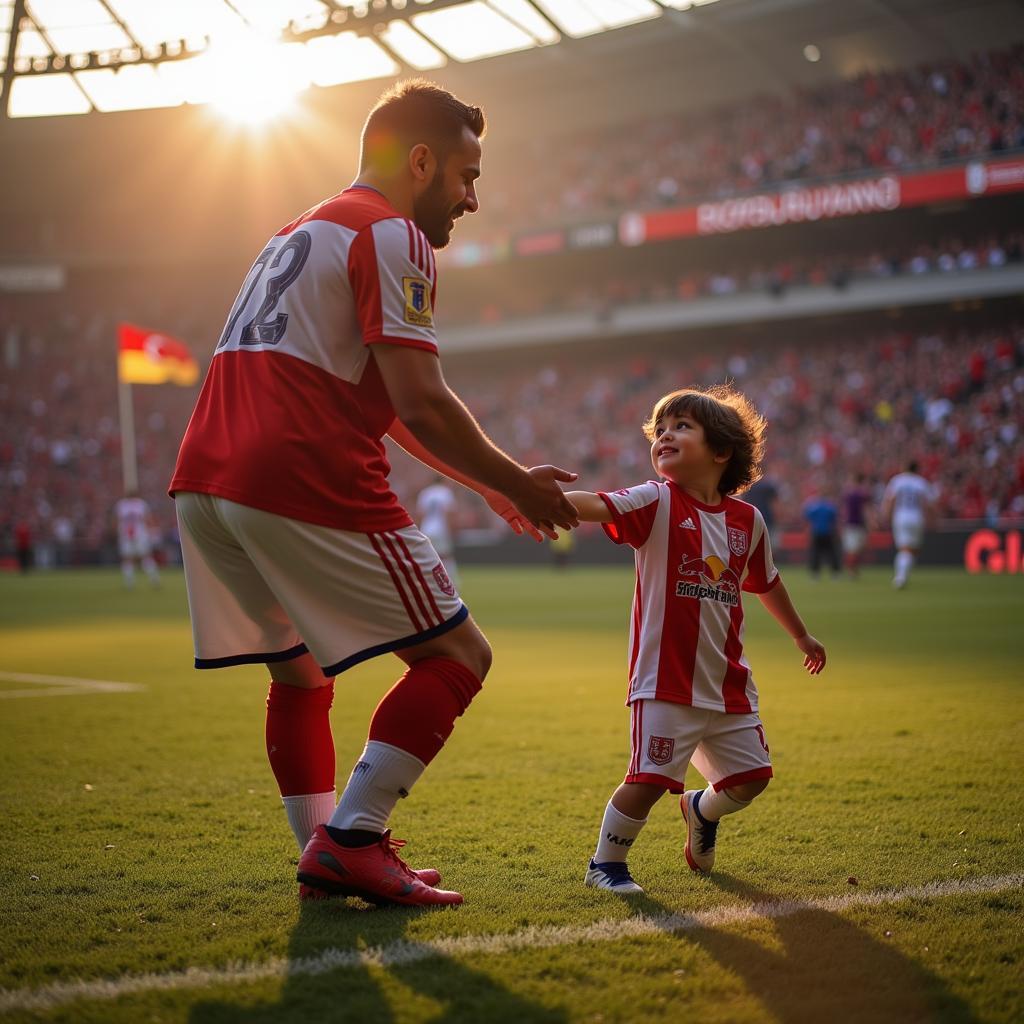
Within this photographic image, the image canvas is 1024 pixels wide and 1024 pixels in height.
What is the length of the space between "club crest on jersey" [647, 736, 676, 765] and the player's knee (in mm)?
243

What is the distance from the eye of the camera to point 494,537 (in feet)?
115

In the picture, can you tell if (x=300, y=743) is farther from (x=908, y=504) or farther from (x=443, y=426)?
(x=908, y=504)

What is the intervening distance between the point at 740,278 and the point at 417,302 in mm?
37041

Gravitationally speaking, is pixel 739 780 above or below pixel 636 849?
above

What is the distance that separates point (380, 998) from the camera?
248 cm

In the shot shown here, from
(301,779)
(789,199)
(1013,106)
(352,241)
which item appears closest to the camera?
(352,241)

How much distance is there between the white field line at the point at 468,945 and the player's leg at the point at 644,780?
0.34m

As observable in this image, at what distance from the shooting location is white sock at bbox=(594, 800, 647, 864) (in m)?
3.43

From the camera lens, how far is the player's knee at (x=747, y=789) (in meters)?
3.52

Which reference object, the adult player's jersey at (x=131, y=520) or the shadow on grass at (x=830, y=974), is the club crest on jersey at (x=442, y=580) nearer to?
the shadow on grass at (x=830, y=974)

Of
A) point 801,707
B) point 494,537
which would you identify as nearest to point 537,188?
point 494,537

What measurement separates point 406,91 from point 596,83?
38.5m

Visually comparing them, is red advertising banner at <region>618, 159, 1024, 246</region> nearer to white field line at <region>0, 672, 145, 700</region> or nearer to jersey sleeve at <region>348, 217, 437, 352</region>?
white field line at <region>0, 672, 145, 700</region>

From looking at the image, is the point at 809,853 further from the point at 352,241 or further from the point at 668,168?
the point at 668,168
